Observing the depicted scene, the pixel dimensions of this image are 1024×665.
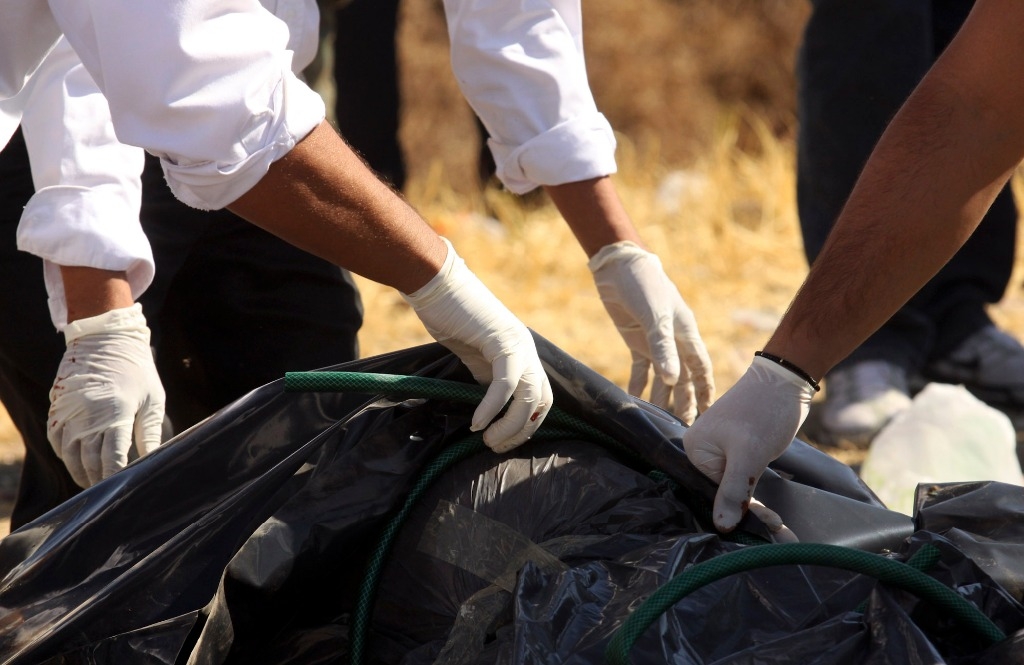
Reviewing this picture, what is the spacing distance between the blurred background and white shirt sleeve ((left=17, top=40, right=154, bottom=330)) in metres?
1.45

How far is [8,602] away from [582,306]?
9.69 ft

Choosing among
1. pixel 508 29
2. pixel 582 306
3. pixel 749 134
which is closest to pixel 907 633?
pixel 508 29

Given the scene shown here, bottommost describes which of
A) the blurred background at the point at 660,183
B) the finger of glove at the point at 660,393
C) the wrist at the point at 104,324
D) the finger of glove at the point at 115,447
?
the blurred background at the point at 660,183

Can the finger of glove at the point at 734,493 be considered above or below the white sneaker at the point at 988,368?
above

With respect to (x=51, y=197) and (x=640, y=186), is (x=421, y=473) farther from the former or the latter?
(x=640, y=186)

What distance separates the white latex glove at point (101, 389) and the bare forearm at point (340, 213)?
0.35 m

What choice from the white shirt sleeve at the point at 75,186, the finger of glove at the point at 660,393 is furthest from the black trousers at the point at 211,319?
the finger of glove at the point at 660,393

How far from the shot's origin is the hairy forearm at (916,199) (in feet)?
3.98

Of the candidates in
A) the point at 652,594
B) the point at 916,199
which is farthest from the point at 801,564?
the point at 916,199

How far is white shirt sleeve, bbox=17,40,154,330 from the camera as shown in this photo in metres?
1.44

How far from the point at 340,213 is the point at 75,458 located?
586 millimetres

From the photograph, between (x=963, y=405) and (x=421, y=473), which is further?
(x=963, y=405)

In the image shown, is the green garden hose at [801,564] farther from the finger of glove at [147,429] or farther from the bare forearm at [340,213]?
the finger of glove at [147,429]

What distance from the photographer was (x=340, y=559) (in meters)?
1.15
